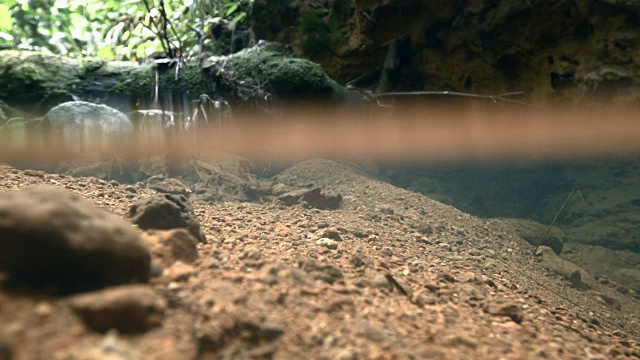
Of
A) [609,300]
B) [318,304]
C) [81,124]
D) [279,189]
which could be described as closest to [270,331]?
[318,304]

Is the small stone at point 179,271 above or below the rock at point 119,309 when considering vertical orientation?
below

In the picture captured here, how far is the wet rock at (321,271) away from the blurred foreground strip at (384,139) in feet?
7.60

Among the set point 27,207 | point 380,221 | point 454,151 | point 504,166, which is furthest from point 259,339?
point 504,166

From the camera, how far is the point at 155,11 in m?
4.54

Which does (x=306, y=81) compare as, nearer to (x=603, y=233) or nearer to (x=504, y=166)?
(x=504, y=166)

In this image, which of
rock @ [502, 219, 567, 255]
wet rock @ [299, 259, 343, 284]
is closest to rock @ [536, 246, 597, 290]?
rock @ [502, 219, 567, 255]

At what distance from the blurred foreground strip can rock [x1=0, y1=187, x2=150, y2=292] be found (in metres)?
2.36

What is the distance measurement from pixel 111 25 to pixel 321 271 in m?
4.75

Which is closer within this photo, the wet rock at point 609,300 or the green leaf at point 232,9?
the wet rock at point 609,300

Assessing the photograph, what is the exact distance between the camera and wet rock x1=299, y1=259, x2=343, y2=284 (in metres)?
1.51

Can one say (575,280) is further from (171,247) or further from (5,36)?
(5,36)

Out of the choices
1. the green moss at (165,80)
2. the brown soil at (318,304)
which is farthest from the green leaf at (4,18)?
the brown soil at (318,304)

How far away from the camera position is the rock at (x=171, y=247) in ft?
4.54

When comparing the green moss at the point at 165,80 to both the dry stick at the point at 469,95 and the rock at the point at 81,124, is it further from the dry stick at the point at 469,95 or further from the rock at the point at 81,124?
the dry stick at the point at 469,95
